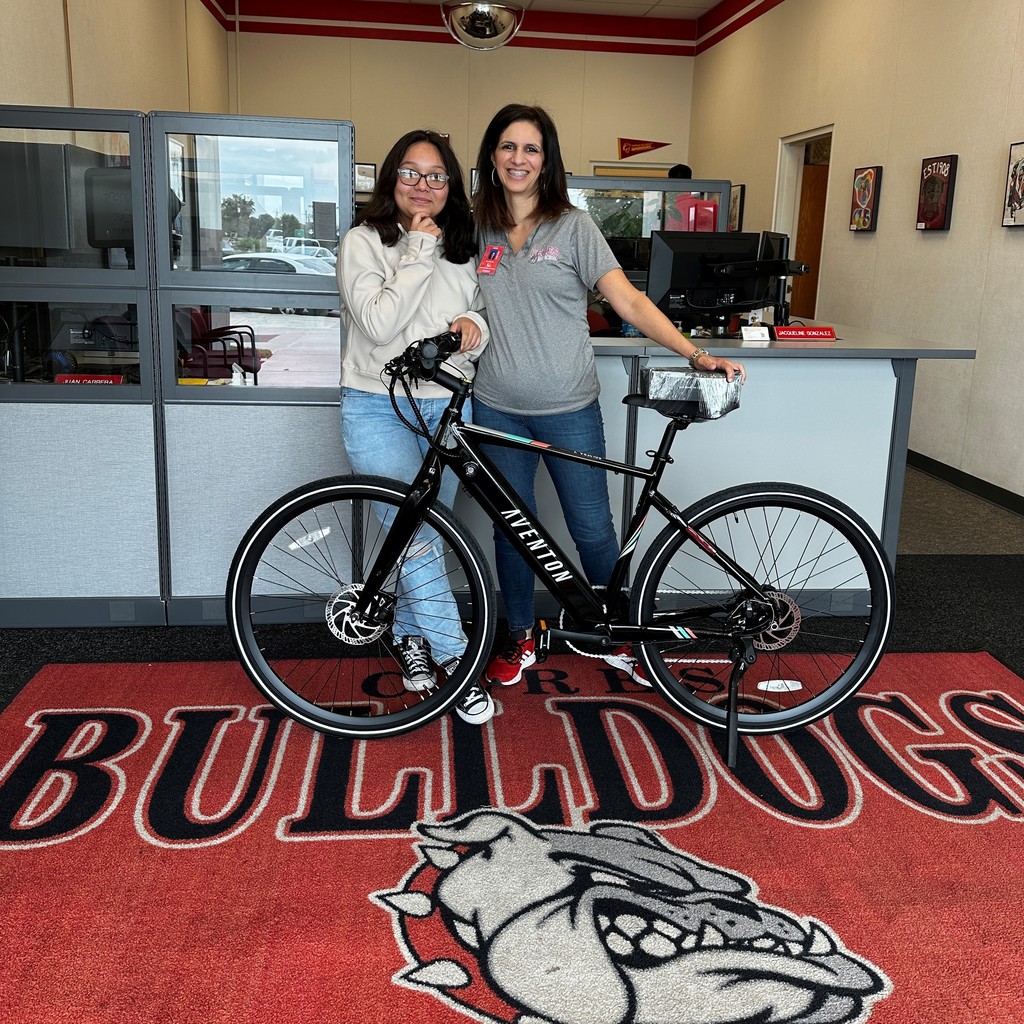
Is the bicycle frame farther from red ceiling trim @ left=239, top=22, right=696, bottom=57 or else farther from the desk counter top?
red ceiling trim @ left=239, top=22, right=696, bottom=57

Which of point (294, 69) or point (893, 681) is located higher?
point (294, 69)

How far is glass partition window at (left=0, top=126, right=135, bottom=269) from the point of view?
9.08 feet

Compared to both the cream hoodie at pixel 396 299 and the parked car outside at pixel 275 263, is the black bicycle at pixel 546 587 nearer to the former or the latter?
the cream hoodie at pixel 396 299

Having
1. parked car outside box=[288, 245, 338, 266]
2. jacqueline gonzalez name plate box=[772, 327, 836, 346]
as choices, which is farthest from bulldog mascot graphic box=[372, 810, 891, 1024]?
jacqueline gonzalez name plate box=[772, 327, 836, 346]

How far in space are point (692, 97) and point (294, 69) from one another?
3.93 m

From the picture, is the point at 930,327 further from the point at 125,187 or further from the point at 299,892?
the point at 299,892

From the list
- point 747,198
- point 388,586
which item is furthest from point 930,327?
point 388,586

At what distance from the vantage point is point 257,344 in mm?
2879

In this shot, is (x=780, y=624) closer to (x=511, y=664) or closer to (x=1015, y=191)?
(x=511, y=664)

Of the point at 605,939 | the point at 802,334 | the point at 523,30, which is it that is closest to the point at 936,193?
the point at 802,334

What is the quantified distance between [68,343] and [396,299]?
4.01 feet

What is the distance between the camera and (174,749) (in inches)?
90.5

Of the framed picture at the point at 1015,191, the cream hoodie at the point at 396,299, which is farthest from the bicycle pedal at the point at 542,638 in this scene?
the framed picture at the point at 1015,191

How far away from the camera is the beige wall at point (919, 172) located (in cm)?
498
